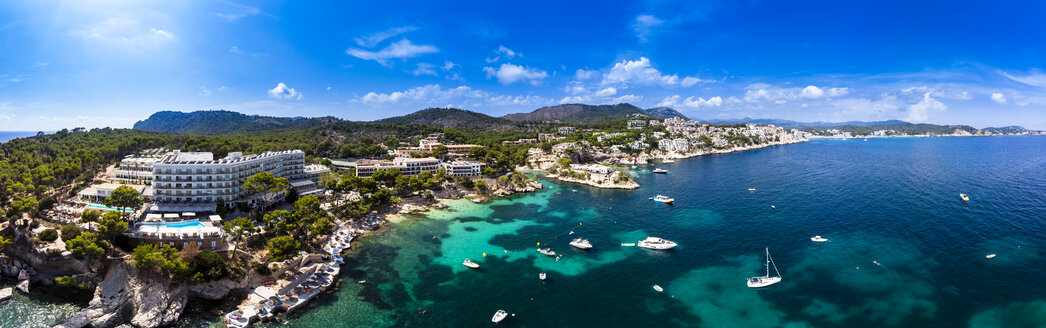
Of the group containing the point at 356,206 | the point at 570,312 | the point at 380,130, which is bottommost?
the point at 570,312

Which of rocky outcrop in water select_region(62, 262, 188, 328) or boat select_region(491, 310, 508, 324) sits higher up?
rocky outcrop in water select_region(62, 262, 188, 328)

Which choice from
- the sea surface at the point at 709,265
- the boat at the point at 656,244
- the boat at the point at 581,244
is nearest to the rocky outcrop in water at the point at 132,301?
the sea surface at the point at 709,265

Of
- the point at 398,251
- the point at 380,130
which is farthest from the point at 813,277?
the point at 380,130

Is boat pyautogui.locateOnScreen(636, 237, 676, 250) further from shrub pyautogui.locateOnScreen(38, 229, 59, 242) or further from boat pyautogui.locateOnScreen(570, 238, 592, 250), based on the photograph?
shrub pyautogui.locateOnScreen(38, 229, 59, 242)

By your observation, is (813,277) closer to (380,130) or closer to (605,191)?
(605,191)

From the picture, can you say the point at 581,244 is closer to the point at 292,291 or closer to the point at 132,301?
the point at 292,291

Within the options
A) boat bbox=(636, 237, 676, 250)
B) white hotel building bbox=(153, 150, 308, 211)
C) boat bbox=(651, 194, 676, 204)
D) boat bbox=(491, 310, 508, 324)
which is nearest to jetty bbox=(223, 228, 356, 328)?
boat bbox=(491, 310, 508, 324)

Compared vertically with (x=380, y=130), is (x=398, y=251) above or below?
below

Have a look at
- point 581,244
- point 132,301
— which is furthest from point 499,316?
point 132,301
